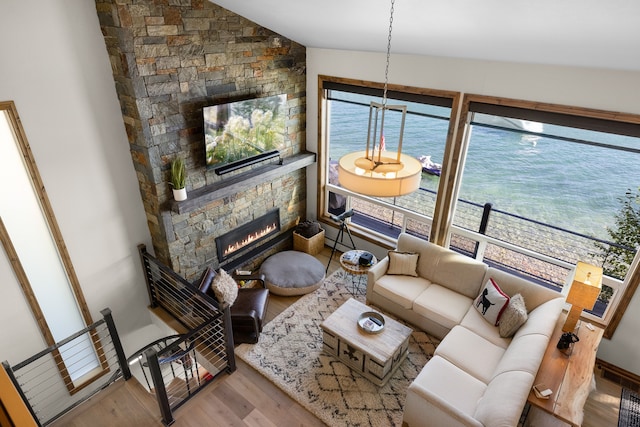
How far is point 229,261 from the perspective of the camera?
5.55 metres

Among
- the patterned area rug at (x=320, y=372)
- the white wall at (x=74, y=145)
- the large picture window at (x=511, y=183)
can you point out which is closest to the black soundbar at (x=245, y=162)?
the large picture window at (x=511, y=183)

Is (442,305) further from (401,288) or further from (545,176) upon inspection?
A: (545,176)

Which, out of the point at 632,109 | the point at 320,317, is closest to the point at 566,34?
the point at 632,109

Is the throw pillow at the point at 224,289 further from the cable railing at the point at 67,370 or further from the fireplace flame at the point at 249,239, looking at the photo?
the cable railing at the point at 67,370

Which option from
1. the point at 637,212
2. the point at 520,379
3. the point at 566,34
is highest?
the point at 566,34

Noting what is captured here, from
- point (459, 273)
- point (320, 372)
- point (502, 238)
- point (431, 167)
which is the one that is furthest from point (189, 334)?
point (431, 167)

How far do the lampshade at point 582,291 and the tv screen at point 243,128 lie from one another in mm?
3938

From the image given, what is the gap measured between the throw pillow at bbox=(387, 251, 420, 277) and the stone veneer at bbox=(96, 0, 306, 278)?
209 centimetres

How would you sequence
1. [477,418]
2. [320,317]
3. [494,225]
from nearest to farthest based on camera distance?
[477,418], [320,317], [494,225]

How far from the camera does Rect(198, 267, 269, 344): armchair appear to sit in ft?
14.7

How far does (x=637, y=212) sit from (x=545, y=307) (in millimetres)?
1857

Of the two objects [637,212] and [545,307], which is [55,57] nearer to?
[545,307]

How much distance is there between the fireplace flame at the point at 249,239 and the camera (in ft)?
18.1

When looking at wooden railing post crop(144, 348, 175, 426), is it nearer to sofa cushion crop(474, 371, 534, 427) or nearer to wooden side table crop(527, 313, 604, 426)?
sofa cushion crop(474, 371, 534, 427)
